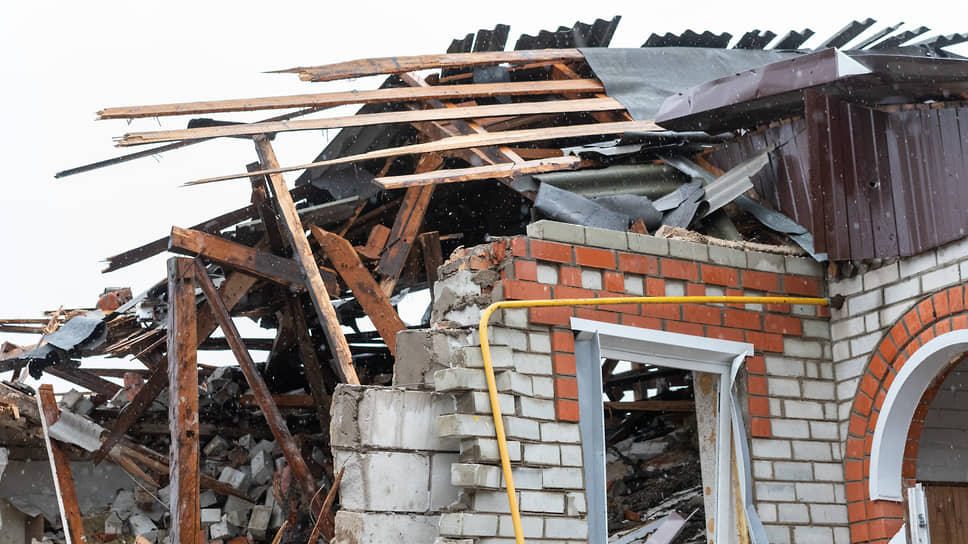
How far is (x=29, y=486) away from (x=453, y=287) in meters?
6.51

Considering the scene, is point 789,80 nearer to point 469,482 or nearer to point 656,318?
point 656,318

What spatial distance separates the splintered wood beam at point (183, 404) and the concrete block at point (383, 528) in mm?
2247

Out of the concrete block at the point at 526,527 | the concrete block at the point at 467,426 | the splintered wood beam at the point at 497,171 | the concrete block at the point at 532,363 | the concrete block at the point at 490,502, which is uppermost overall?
the splintered wood beam at the point at 497,171

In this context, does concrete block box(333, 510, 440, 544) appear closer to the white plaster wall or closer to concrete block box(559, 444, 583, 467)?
concrete block box(559, 444, 583, 467)

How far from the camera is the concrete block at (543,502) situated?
204 inches

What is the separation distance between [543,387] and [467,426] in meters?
0.48

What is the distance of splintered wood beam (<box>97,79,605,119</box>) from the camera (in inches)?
290

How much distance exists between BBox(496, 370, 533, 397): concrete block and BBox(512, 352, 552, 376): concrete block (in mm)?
49

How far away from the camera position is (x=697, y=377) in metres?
6.34

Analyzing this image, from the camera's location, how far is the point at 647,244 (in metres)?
5.98

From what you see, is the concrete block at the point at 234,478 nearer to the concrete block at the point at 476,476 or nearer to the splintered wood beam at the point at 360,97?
the splintered wood beam at the point at 360,97

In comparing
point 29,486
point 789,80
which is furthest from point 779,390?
point 29,486

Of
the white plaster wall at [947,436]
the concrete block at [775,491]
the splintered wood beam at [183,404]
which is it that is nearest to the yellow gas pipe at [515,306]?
the concrete block at [775,491]

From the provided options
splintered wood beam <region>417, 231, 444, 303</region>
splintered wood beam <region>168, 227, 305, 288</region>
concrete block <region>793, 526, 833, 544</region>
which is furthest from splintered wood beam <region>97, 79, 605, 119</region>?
concrete block <region>793, 526, 833, 544</region>
